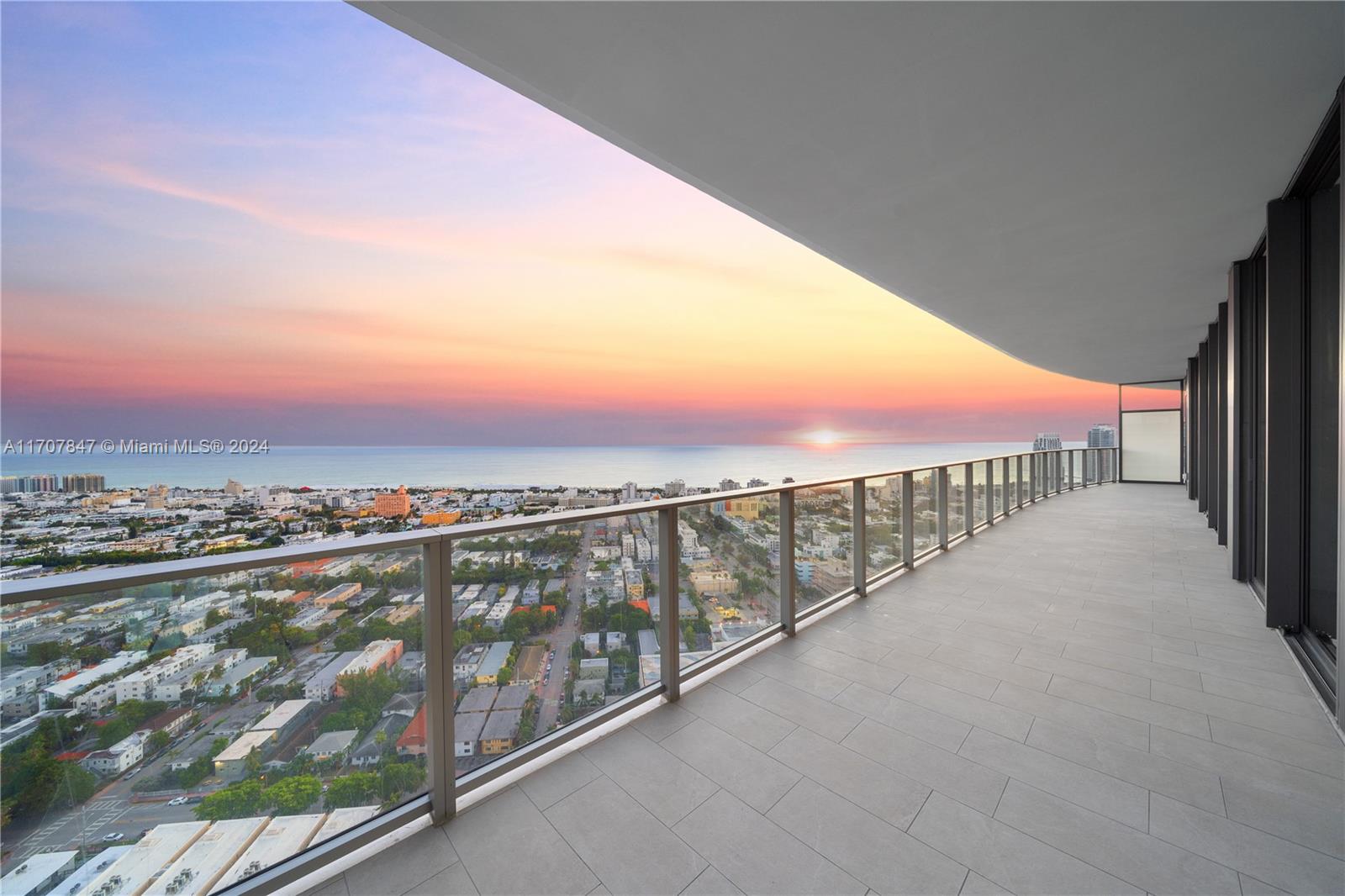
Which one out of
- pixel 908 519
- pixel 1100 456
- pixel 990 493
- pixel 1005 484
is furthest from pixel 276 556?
pixel 1100 456

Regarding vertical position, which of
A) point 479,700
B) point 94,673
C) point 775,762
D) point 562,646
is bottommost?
point 775,762

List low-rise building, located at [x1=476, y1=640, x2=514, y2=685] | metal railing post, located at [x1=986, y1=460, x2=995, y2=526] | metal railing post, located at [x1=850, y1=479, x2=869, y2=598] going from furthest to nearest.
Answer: metal railing post, located at [x1=986, y1=460, x2=995, y2=526] < metal railing post, located at [x1=850, y1=479, x2=869, y2=598] < low-rise building, located at [x1=476, y1=640, x2=514, y2=685]

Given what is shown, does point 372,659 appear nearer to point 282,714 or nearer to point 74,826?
point 282,714

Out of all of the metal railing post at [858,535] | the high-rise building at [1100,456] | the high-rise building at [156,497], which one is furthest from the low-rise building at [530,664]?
the high-rise building at [1100,456]

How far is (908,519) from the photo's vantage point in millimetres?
5336

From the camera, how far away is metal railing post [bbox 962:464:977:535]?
6.84m

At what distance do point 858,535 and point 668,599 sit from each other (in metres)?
2.52

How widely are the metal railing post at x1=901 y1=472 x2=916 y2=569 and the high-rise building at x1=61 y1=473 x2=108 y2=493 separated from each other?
7.20 meters

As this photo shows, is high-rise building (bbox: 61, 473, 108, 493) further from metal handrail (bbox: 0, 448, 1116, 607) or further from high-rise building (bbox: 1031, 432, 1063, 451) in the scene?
high-rise building (bbox: 1031, 432, 1063, 451)

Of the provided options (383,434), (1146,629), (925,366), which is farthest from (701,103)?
(925,366)

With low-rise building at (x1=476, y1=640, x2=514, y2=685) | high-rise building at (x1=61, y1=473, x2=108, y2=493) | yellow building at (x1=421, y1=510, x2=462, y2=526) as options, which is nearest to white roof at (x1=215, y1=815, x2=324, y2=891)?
low-rise building at (x1=476, y1=640, x2=514, y2=685)

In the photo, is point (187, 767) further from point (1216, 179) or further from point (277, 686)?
point (1216, 179)

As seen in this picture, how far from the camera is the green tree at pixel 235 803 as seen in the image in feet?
4.63

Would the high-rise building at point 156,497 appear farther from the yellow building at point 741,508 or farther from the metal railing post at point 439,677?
the yellow building at point 741,508
